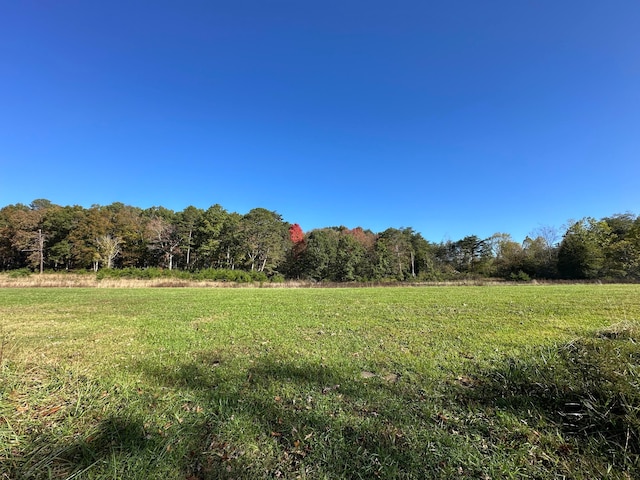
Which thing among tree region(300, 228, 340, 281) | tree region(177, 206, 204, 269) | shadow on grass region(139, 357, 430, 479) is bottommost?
shadow on grass region(139, 357, 430, 479)

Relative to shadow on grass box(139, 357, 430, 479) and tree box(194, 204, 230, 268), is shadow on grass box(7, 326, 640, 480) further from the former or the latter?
tree box(194, 204, 230, 268)

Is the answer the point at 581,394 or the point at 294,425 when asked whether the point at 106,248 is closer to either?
the point at 294,425

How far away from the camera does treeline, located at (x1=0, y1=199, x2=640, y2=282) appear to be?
42.4 metres

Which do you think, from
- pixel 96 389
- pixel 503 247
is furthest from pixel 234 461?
pixel 503 247

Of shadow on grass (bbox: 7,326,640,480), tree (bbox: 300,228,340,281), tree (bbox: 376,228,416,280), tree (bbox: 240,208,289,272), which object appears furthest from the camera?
tree (bbox: 376,228,416,280)

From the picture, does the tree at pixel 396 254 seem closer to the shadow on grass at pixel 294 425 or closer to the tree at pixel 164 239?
the tree at pixel 164 239

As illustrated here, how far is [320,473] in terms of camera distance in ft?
7.28

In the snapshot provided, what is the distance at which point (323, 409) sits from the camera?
3.19 metres

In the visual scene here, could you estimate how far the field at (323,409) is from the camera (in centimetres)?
225

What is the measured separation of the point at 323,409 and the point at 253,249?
152ft

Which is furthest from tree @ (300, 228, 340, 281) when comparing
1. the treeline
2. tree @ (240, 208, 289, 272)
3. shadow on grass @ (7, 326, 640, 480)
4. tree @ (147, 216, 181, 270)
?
shadow on grass @ (7, 326, 640, 480)

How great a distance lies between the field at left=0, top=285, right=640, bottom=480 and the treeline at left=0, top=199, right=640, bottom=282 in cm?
3547

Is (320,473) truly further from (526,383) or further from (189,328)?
(189,328)

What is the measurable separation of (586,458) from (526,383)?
4.17 feet
